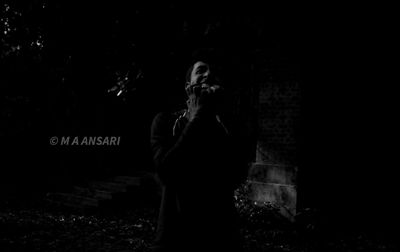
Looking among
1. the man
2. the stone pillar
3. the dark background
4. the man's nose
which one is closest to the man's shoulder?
the man

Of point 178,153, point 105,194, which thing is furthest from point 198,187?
point 105,194

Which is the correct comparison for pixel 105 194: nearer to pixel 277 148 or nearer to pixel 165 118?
pixel 277 148

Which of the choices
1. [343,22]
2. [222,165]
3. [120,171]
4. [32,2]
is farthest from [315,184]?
[32,2]

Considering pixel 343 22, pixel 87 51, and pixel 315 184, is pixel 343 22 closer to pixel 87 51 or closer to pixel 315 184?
pixel 315 184

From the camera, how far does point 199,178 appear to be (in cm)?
184

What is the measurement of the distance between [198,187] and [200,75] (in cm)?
53

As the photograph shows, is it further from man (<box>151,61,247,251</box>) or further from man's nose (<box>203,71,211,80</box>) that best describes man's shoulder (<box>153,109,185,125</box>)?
man's nose (<box>203,71,211,80</box>)

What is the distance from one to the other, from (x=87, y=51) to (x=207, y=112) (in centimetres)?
1102

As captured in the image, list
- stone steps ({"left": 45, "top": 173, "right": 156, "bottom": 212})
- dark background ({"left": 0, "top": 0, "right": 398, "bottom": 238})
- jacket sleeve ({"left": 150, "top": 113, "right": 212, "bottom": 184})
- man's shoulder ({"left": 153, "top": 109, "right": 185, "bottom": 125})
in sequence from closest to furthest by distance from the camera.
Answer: jacket sleeve ({"left": 150, "top": 113, "right": 212, "bottom": 184}) → man's shoulder ({"left": 153, "top": 109, "right": 185, "bottom": 125}) → dark background ({"left": 0, "top": 0, "right": 398, "bottom": 238}) → stone steps ({"left": 45, "top": 173, "right": 156, "bottom": 212})

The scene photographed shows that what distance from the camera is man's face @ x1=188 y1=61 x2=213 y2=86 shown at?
189cm

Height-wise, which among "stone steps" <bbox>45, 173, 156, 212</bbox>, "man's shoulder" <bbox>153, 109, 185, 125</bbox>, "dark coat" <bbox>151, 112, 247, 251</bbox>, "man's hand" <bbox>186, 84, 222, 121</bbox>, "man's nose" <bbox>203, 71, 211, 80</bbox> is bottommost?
"stone steps" <bbox>45, 173, 156, 212</bbox>

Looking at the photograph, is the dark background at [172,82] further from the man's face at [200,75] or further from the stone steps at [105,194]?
the man's face at [200,75]

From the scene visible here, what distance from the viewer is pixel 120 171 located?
1266 cm

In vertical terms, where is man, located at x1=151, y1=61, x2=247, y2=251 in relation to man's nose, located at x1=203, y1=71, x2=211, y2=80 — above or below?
below
